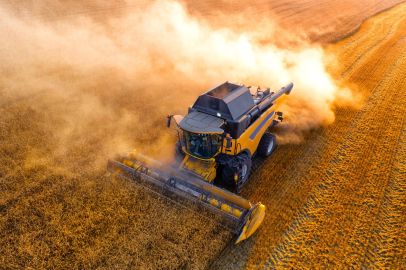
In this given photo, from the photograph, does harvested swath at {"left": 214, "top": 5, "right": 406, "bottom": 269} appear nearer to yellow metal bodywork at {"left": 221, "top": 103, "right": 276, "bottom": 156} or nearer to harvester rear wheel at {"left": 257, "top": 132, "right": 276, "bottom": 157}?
harvester rear wheel at {"left": 257, "top": 132, "right": 276, "bottom": 157}

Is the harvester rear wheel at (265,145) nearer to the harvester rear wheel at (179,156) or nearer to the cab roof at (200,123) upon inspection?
the cab roof at (200,123)

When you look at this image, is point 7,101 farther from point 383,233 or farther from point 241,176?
point 383,233

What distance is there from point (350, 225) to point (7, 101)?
13.5 meters

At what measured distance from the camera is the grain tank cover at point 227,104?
21.5 ft

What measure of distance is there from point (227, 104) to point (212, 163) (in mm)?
1599

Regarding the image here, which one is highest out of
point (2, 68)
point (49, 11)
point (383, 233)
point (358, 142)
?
point (49, 11)

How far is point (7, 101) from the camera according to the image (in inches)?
439

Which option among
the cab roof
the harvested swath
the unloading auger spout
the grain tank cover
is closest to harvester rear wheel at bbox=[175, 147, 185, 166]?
the unloading auger spout

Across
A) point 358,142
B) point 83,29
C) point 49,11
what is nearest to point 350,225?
point 358,142

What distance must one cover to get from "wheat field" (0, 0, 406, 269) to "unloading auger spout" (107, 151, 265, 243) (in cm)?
26

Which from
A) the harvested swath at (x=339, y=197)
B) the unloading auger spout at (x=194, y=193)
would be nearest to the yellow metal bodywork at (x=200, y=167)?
the unloading auger spout at (x=194, y=193)

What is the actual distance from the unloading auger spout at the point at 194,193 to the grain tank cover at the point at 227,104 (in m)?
1.80

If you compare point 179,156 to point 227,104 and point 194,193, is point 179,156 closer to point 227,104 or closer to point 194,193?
point 194,193

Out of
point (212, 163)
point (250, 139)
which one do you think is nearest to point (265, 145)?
point (250, 139)
